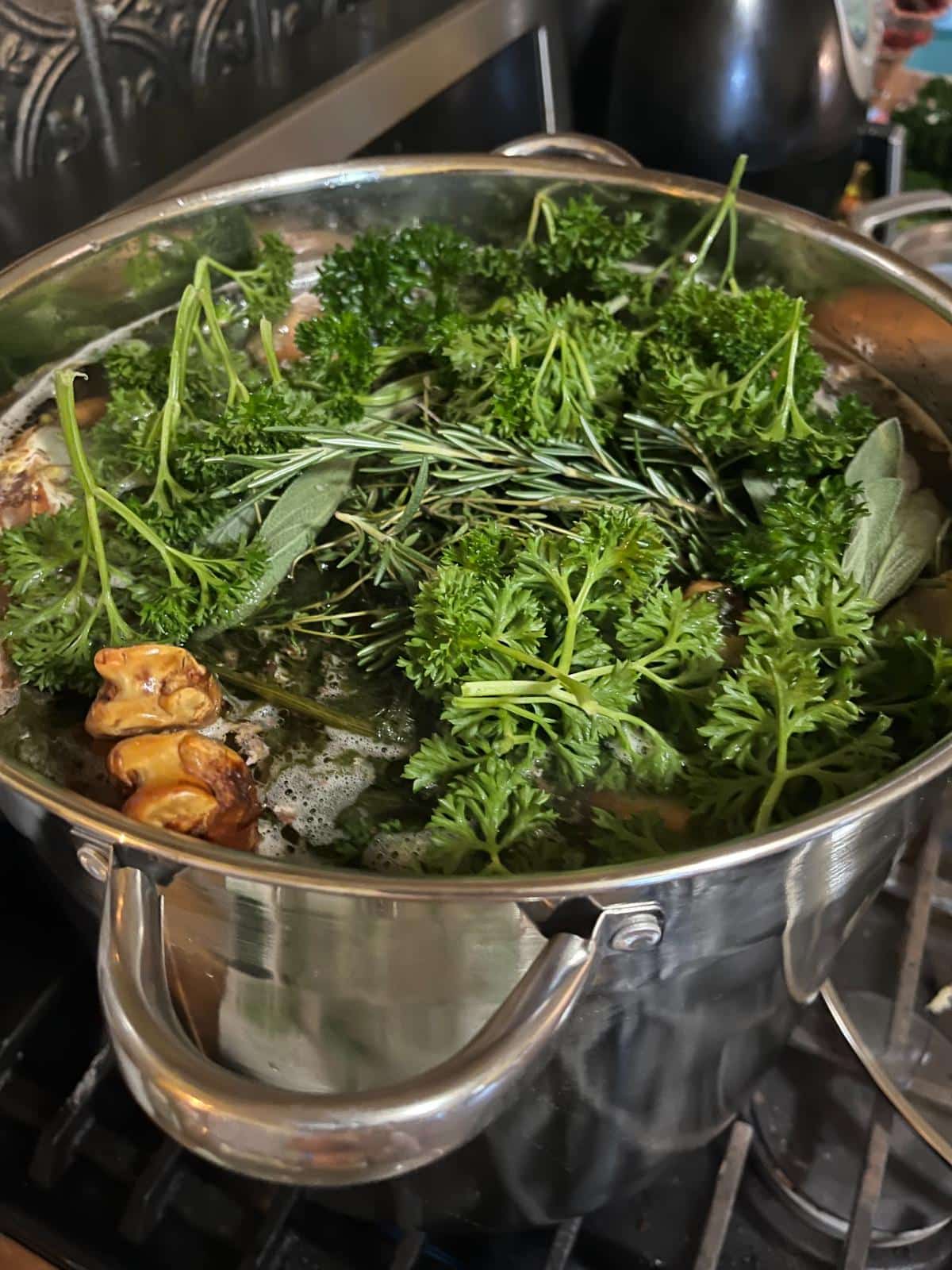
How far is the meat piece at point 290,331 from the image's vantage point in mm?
841

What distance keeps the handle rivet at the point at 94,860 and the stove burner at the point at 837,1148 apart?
539 millimetres

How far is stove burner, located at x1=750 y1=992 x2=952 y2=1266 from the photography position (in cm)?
75

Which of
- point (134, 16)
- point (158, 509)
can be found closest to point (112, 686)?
point (158, 509)

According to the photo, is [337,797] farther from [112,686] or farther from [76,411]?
[76,411]

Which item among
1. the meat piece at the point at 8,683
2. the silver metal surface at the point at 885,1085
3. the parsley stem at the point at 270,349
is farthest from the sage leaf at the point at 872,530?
the meat piece at the point at 8,683

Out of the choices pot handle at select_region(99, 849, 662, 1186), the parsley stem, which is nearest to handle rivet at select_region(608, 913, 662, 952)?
pot handle at select_region(99, 849, 662, 1186)

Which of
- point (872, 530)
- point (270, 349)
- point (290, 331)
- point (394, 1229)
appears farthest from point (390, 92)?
point (394, 1229)

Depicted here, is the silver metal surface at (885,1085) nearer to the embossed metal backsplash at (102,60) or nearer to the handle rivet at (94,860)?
the handle rivet at (94,860)

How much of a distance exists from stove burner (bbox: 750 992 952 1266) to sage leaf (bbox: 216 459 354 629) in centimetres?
52

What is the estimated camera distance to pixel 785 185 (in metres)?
1.15

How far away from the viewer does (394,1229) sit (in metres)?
0.72

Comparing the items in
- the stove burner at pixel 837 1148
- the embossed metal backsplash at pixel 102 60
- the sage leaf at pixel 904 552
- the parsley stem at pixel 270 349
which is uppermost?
the embossed metal backsplash at pixel 102 60

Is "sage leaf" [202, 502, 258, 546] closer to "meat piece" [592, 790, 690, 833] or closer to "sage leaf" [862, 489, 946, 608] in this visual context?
"meat piece" [592, 790, 690, 833]

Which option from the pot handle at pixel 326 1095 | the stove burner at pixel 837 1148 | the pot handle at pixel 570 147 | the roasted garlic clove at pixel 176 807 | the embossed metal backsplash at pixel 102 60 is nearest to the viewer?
the pot handle at pixel 326 1095
